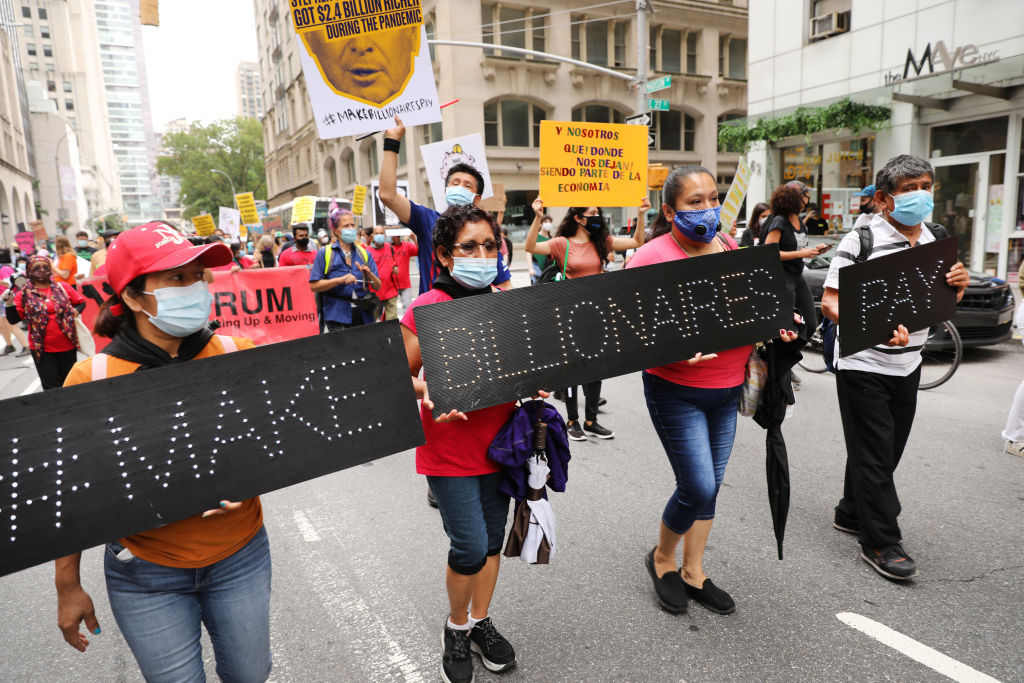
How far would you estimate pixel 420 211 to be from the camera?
13.5 feet

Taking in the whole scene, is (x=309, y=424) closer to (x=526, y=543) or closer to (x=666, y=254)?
(x=526, y=543)

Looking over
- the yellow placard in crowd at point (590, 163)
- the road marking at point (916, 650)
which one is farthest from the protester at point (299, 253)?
the road marking at point (916, 650)

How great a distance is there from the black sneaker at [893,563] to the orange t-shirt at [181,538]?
302cm

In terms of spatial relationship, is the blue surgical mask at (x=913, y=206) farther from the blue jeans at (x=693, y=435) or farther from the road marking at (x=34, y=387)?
the road marking at (x=34, y=387)

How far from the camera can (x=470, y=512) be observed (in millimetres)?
2465

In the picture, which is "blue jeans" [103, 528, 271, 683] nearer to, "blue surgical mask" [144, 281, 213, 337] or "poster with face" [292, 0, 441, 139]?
"blue surgical mask" [144, 281, 213, 337]

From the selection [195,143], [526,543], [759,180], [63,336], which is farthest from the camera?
[195,143]

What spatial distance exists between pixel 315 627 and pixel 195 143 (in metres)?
86.0

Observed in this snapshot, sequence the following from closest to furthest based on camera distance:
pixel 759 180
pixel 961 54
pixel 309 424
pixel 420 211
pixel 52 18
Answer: pixel 309 424 < pixel 420 211 < pixel 961 54 < pixel 759 180 < pixel 52 18

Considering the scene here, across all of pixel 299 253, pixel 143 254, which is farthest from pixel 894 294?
pixel 299 253

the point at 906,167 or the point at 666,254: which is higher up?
the point at 906,167

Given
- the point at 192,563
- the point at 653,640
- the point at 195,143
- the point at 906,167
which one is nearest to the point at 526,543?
the point at 653,640

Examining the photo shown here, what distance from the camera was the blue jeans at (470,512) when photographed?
2.45 m

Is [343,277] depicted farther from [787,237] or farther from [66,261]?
[66,261]
